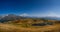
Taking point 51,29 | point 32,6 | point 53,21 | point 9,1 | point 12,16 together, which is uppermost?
point 9,1

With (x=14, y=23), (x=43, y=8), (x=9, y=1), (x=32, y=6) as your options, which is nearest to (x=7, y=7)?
(x=9, y=1)

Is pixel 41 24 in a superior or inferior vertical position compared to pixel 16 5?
inferior

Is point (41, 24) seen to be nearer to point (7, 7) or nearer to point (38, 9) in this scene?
point (38, 9)

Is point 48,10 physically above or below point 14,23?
above

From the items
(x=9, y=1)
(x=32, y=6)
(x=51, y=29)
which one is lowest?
(x=51, y=29)

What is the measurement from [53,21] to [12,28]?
0.93m

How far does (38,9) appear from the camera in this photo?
242 centimetres

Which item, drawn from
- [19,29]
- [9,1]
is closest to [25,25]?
[19,29]

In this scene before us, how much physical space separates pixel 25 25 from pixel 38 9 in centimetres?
47

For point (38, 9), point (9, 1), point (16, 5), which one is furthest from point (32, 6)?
point (9, 1)

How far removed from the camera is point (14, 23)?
2.39 m

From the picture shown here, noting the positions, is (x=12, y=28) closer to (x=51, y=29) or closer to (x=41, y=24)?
(x=41, y=24)

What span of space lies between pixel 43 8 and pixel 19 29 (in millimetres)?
720

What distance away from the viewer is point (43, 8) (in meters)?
2.42
